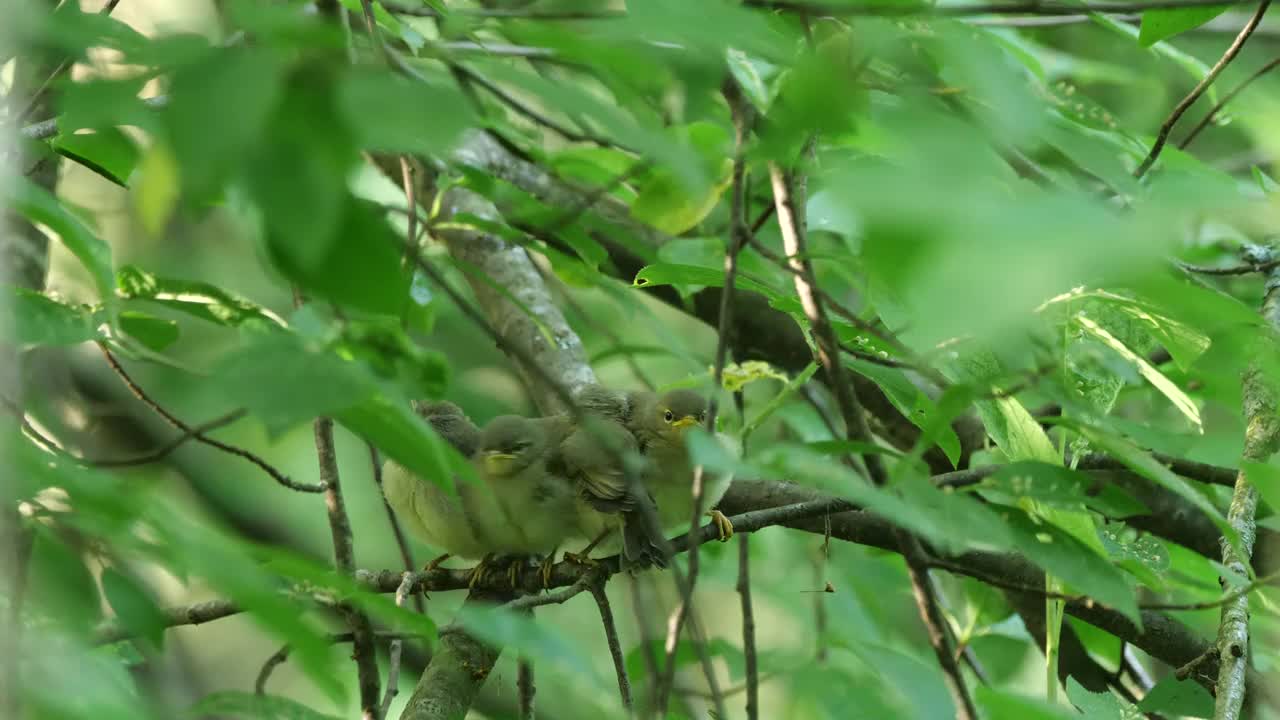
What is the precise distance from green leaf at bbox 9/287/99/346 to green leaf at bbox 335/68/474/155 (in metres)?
0.90

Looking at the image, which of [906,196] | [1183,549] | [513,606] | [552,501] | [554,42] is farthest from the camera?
[552,501]

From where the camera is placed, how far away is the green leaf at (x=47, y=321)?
5.39 feet

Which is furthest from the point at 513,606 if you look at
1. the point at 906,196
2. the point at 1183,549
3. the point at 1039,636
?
the point at 1039,636

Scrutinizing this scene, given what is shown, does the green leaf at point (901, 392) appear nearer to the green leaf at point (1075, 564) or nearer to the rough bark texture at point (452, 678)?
the green leaf at point (1075, 564)

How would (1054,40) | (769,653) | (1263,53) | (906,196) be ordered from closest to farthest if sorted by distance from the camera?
(906,196) → (769,653) → (1263,53) → (1054,40)

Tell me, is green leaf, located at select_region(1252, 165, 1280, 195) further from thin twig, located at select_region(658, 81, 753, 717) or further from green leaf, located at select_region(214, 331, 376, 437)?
green leaf, located at select_region(214, 331, 376, 437)

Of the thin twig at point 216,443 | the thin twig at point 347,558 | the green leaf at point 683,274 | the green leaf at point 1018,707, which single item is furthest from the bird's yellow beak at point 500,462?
the green leaf at point 1018,707

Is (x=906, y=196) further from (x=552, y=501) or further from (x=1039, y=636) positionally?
(x=1039, y=636)

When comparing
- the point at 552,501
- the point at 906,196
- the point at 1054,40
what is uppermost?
the point at 906,196

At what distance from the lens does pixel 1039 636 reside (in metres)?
3.57

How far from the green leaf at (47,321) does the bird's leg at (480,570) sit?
147 centimetres

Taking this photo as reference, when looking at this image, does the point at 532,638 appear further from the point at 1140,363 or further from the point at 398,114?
the point at 1140,363

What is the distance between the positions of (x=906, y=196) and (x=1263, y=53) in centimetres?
536

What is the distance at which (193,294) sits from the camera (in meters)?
1.89
